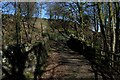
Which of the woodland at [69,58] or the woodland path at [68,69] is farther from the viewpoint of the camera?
the woodland path at [68,69]

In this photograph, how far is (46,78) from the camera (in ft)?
41.9

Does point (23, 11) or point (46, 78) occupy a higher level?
point (23, 11)

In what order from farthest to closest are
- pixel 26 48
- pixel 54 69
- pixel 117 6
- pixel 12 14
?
1. pixel 12 14
2. pixel 54 69
3. pixel 26 48
4. pixel 117 6

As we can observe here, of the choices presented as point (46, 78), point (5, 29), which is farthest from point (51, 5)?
point (46, 78)

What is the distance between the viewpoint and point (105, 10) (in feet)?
54.5

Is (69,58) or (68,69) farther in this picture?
(69,58)

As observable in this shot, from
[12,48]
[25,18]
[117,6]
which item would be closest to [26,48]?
[12,48]

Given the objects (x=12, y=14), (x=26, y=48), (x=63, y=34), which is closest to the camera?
(x=26, y=48)

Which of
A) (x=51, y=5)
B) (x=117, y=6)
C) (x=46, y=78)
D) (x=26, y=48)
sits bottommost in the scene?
(x=46, y=78)

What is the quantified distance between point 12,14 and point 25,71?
11.0 metres

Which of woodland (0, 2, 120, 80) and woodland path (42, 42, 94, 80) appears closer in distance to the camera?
woodland (0, 2, 120, 80)

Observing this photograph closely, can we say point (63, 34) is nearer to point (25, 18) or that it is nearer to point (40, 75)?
point (25, 18)

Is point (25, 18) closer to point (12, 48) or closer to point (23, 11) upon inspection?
point (23, 11)

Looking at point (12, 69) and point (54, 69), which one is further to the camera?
point (54, 69)
